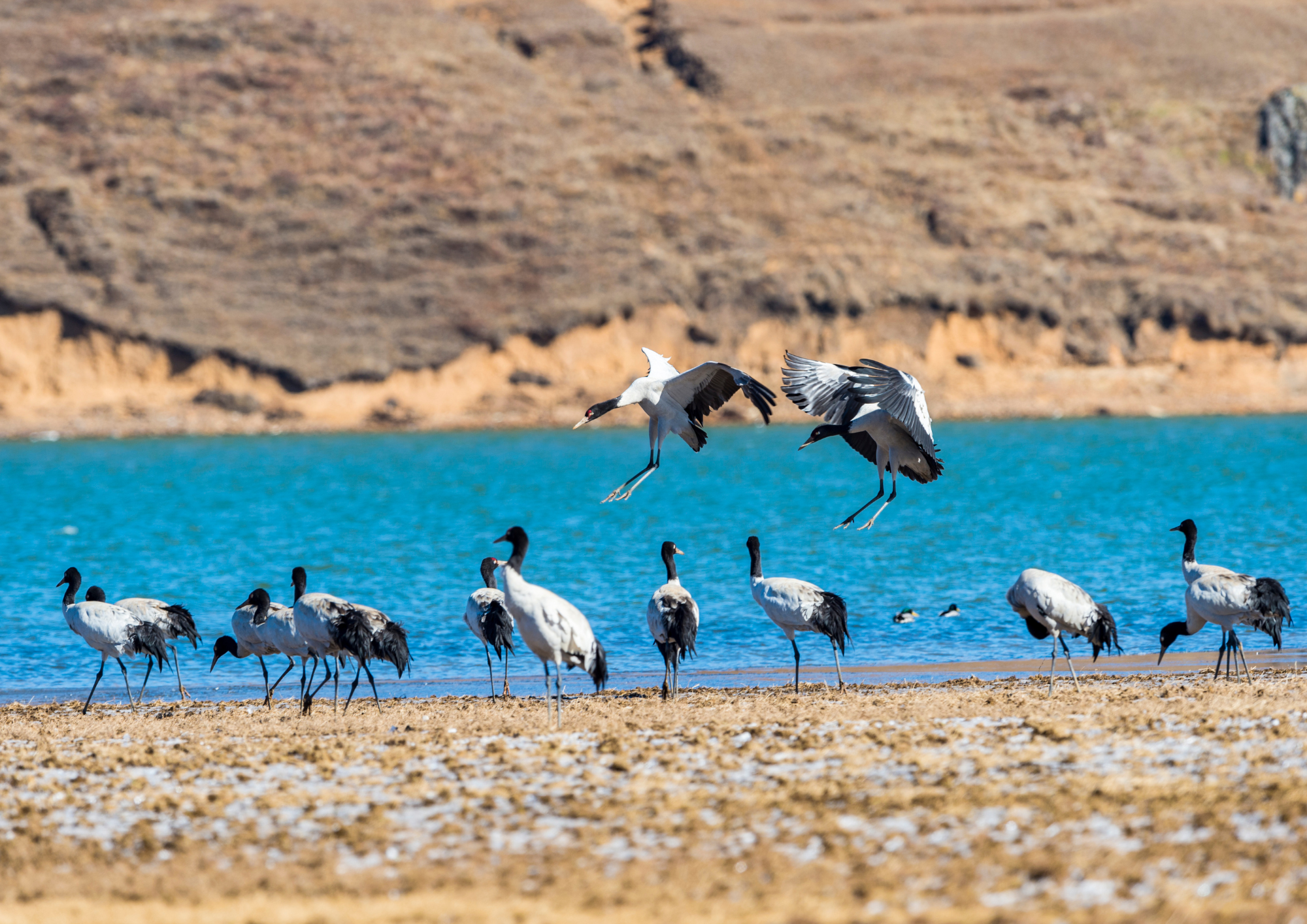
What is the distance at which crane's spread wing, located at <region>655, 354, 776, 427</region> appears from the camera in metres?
14.3

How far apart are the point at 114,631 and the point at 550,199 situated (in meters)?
70.2

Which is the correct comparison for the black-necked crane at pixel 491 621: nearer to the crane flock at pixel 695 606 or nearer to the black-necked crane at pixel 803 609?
the crane flock at pixel 695 606

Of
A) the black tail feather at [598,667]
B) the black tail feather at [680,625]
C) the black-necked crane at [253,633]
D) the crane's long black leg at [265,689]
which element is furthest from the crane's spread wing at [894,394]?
the crane's long black leg at [265,689]

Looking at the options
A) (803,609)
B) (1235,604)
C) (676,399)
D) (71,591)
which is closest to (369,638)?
(676,399)

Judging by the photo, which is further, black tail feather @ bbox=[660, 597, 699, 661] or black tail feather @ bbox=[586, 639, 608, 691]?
black tail feather @ bbox=[660, 597, 699, 661]

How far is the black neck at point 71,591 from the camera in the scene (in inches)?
645

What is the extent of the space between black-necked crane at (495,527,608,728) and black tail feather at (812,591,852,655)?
3246 mm

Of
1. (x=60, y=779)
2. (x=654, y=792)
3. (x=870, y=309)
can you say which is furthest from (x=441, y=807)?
(x=870, y=309)

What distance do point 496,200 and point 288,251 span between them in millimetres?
11752

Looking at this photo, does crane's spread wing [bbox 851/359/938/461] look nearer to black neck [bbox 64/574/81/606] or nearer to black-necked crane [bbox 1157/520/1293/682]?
black-necked crane [bbox 1157/520/1293/682]

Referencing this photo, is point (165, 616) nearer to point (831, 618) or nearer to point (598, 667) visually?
point (598, 667)

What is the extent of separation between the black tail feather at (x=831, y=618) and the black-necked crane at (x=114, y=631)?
265 inches

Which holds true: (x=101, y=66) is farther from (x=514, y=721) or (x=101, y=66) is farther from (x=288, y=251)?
(x=514, y=721)

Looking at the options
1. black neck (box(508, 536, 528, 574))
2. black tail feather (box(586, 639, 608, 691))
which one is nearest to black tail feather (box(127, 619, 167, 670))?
black neck (box(508, 536, 528, 574))
